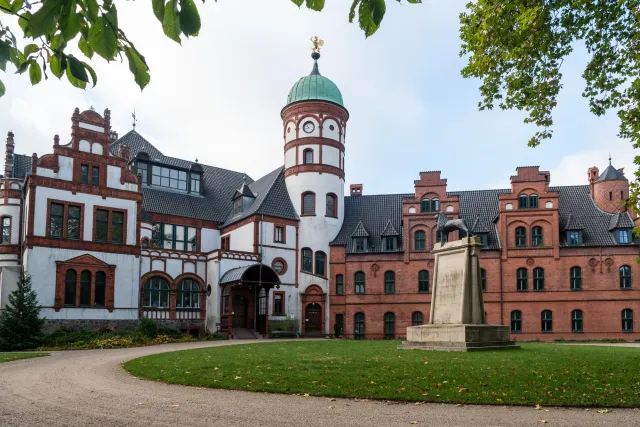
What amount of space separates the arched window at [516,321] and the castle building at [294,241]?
102 millimetres

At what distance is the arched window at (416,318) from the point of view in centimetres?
4381

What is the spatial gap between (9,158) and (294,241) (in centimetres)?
2034

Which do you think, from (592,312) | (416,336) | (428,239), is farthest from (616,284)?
(416,336)

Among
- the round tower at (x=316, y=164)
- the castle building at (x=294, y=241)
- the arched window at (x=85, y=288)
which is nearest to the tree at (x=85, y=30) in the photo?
the castle building at (x=294, y=241)

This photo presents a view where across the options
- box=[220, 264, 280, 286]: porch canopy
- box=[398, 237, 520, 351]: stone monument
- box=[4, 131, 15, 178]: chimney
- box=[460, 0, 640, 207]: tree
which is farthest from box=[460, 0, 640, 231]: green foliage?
box=[4, 131, 15, 178]: chimney

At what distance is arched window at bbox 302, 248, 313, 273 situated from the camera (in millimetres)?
45250

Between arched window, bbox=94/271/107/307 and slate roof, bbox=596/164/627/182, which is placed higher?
slate roof, bbox=596/164/627/182

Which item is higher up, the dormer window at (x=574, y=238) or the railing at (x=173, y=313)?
the dormer window at (x=574, y=238)

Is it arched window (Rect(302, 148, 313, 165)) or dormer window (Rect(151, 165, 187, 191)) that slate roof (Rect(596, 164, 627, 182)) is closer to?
arched window (Rect(302, 148, 313, 165))

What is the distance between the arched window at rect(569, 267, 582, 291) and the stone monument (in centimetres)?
2035

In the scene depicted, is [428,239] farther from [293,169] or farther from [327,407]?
[327,407]

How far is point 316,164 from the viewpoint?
153 feet

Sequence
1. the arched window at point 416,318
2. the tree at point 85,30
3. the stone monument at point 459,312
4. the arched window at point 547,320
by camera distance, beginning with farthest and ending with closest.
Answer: the arched window at point 416,318, the arched window at point 547,320, the stone monument at point 459,312, the tree at point 85,30

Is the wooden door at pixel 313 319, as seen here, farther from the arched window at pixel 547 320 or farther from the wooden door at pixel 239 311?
the arched window at pixel 547 320
